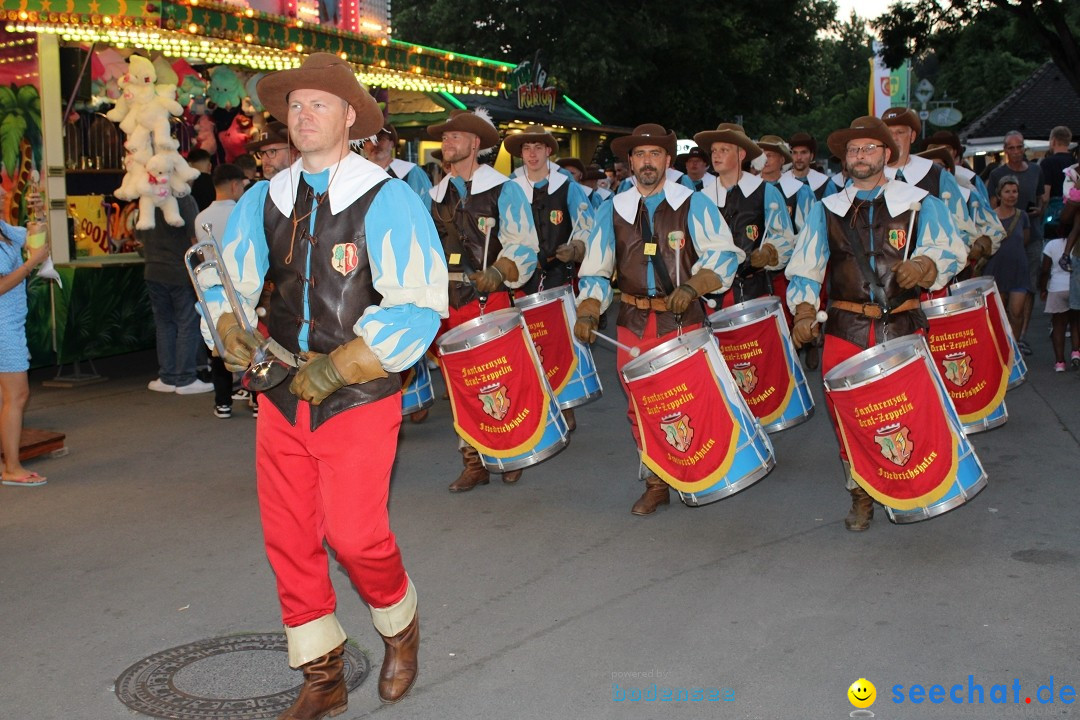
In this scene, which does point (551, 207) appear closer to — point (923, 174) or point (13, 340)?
point (923, 174)

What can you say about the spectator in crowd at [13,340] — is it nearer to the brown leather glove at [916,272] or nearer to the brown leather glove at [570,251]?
the brown leather glove at [570,251]

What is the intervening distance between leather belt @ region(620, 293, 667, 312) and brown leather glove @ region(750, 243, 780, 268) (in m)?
2.45

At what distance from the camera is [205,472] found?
24.0 feet

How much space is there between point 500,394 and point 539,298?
1.51m

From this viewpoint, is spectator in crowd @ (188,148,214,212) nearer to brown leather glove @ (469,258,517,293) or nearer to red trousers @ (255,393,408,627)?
brown leather glove @ (469,258,517,293)

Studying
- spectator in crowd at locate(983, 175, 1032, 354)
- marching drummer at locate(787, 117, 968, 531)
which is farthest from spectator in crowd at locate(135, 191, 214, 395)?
spectator in crowd at locate(983, 175, 1032, 354)

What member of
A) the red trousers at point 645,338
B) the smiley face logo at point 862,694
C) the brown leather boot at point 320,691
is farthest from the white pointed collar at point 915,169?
the brown leather boot at point 320,691

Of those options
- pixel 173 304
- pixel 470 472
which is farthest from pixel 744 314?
pixel 173 304

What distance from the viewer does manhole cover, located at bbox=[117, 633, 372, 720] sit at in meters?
4.06

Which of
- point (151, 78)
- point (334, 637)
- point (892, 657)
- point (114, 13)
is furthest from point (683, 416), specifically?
point (151, 78)

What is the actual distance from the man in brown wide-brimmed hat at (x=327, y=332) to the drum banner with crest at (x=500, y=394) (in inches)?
91.6

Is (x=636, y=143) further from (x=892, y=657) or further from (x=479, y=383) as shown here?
(x=892, y=657)

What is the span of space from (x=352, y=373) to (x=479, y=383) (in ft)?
8.84

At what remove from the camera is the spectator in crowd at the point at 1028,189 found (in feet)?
40.0
